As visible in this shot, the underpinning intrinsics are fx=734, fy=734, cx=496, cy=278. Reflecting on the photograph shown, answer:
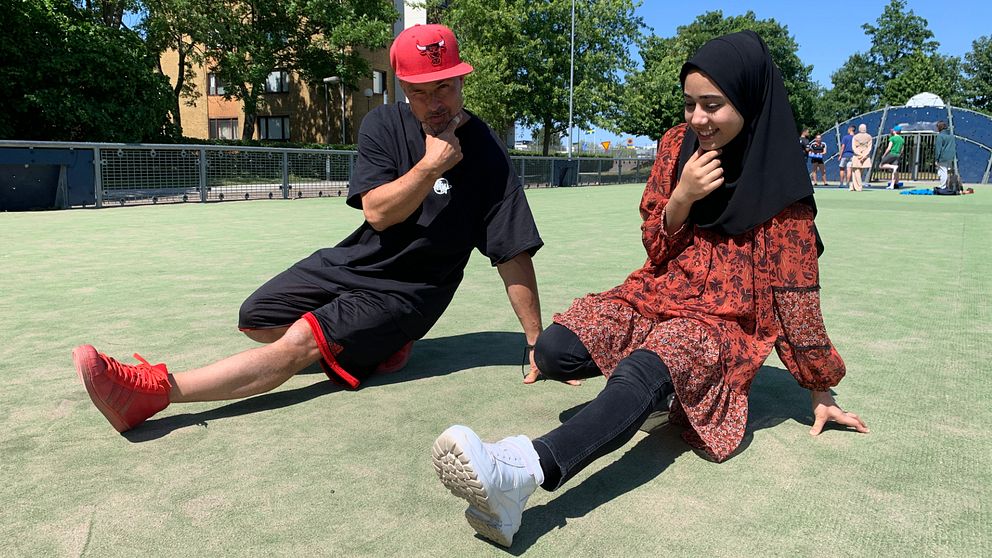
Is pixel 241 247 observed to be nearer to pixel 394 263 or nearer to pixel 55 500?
pixel 394 263

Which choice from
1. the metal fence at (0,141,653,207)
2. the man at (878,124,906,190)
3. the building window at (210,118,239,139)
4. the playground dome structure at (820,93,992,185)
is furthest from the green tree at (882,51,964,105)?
the metal fence at (0,141,653,207)

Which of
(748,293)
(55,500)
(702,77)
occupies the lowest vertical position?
(55,500)

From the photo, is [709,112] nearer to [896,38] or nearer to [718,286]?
A: [718,286]

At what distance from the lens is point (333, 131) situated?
40281mm

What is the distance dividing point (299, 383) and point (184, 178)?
1269 centimetres

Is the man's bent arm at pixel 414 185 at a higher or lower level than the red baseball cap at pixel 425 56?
lower

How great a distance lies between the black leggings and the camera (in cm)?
198

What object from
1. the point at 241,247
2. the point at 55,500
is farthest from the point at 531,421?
the point at 241,247

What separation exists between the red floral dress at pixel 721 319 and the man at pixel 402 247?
0.70 m

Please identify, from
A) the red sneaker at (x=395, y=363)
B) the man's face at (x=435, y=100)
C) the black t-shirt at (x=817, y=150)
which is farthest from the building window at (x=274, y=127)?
the man's face at (x=435, y=100)

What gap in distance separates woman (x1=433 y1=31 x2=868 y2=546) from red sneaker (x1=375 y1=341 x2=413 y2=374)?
1.15 m

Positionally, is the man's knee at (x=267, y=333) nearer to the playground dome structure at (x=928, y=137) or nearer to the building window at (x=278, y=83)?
the playground dome structure at (x=928, y=137)

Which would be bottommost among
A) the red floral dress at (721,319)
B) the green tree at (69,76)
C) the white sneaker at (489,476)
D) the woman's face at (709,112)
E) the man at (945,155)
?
the white sneaker at (489,476)

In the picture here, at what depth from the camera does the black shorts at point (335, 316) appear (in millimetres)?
2991
